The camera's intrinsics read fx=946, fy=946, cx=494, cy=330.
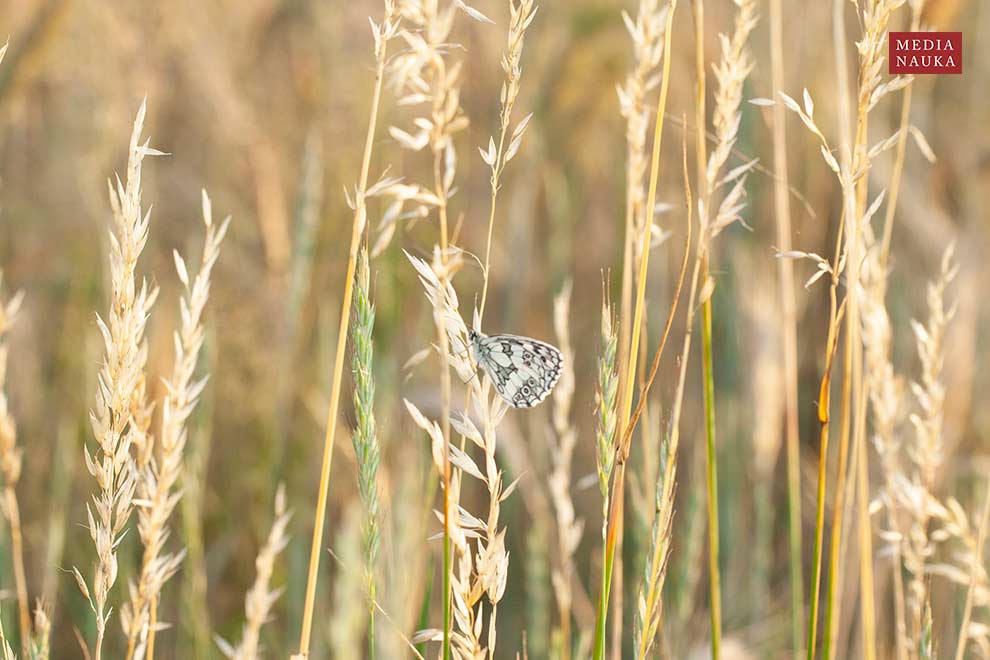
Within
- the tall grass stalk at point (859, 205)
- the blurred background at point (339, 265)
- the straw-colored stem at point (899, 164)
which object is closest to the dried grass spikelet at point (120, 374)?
the tall grass stalk at point (859, 205)

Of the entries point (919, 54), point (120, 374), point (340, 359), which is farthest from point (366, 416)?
point (919, 54)

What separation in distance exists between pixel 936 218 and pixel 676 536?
828mm

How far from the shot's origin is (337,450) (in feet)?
6.16

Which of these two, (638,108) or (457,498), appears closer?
(457,498)

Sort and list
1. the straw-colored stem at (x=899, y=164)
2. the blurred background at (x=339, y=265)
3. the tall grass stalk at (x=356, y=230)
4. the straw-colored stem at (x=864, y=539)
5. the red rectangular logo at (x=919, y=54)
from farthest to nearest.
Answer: the blurred background at (x=339, y=265)
the red rectangular logo at (x=919, y=54)
the straw-colored stem at (x=899, y=164)
the straw-colored stem at (x=864, y=539)
the tall grass stalk at (x=356, y=230)

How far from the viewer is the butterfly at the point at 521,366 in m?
0.68

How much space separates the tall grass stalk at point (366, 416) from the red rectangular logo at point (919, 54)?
0.65 metres

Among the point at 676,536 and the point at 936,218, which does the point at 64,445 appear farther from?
the point at 936,218

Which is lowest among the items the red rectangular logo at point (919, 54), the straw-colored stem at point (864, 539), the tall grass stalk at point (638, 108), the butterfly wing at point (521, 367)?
the straw-colored stem at point (864, 539)

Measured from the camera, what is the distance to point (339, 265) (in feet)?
6.73

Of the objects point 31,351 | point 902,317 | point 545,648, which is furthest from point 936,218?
point 31,351

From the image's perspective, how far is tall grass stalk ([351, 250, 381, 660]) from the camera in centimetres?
53

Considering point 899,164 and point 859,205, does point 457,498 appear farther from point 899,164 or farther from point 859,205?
point 899,164

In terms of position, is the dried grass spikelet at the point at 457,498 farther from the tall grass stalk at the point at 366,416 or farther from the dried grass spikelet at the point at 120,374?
the dried grass spikelet at the point at 120,374
